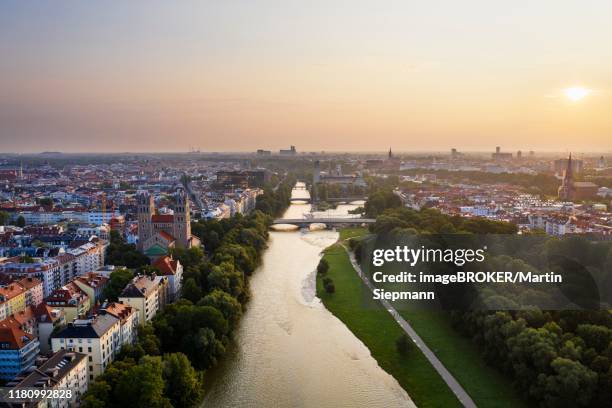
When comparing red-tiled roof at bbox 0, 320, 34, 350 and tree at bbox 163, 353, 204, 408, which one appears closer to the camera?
tree at bbox 163, 353, 204, 408

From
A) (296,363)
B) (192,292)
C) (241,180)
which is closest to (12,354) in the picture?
(192,292)

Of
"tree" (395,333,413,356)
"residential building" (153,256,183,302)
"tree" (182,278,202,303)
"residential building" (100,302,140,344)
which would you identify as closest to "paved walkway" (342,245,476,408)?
"tree" (395,333,413,356)

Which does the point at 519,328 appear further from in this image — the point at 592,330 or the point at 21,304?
the point at 21,304

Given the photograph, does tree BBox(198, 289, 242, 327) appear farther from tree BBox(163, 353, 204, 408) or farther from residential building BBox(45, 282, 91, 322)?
tree BBox(163, 353, 204, 408)

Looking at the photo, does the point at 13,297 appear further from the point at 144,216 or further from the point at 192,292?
the point at 144,216

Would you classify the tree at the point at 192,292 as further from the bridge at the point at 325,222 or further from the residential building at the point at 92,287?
the bridge at the point at 325,222

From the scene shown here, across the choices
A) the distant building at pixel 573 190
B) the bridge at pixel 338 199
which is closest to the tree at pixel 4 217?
the bridge at pixel 338 199
